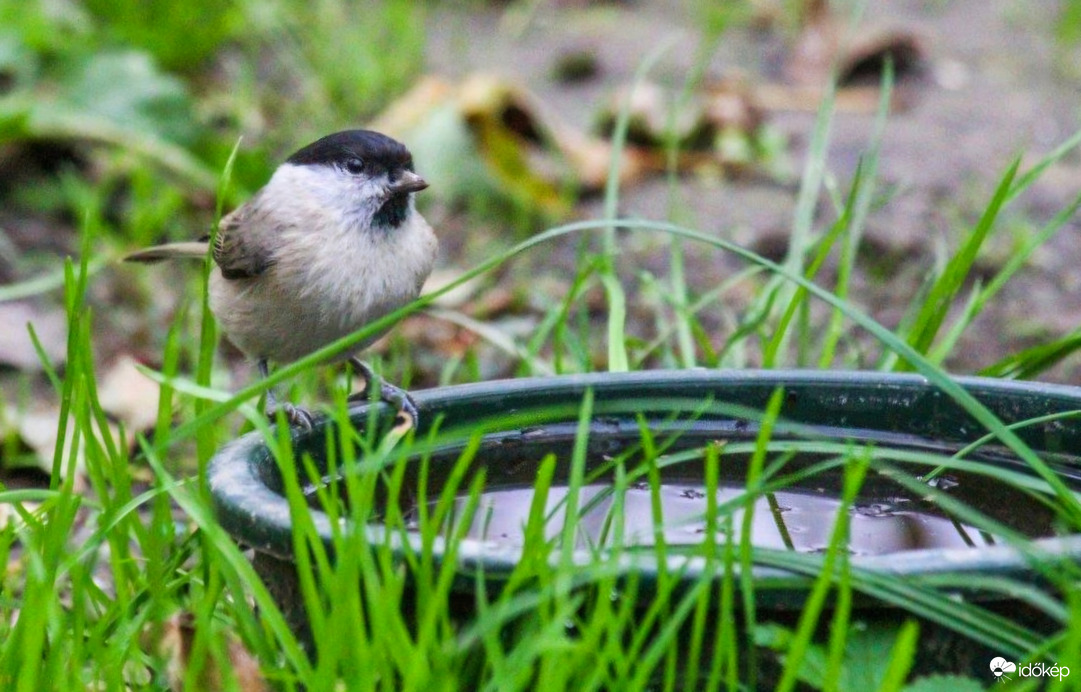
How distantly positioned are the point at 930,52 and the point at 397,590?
633 centimetres

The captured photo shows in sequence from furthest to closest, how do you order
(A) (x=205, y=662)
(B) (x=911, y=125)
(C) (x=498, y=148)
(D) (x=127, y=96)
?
(B) (x=911, y=125) < (D) (x=127, y=96) < (C) (x=498, y=148) < (A) (x=205, y=662)

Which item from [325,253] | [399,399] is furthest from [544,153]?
[399,399]

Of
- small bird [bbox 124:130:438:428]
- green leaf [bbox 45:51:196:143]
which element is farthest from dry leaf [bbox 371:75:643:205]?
small bird [bbox 124:130:438:428]

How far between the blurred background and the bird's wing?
0.91ft

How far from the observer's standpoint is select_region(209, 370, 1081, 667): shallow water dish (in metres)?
2.53

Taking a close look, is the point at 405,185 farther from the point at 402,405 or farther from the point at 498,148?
the point at 498,148

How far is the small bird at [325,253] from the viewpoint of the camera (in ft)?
11.2

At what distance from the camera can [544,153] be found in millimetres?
6156

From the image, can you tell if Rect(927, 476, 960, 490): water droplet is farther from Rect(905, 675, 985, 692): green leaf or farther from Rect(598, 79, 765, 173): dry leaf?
Rect(598, 79, 765, 173): dry leaf

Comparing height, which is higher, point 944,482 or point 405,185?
point 405,185

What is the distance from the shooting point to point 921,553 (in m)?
1.96

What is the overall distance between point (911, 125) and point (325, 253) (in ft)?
13.3

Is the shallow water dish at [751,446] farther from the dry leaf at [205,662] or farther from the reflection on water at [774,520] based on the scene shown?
the dry leaf at [205,662]

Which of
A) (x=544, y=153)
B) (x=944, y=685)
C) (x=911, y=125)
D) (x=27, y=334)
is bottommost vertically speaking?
(x=944, y=685)
